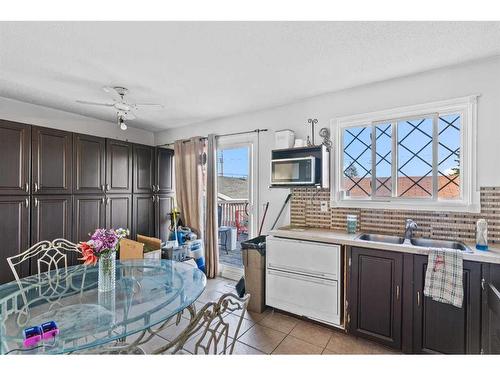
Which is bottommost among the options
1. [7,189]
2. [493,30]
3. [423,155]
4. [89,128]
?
[7,189]

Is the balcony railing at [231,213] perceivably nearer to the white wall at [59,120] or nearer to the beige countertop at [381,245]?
the beige countertop at [381,245]

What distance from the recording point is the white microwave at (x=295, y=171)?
103 inches

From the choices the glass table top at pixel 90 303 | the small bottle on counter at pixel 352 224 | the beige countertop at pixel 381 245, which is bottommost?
the glass table top at pixel 90 303

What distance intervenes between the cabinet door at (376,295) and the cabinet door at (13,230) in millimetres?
3383

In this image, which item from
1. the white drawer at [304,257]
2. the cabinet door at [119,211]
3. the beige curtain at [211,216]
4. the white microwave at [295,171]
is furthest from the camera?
the beige curtain at [211,216]

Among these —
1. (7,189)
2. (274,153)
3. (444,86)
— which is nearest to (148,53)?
(274,153)

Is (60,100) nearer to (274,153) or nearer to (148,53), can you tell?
(148,53)

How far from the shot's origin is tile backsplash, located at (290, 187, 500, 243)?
203cm

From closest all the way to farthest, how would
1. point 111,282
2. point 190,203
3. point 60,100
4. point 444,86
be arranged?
point 111,282, point 444,86, point 60,100, point 190,203

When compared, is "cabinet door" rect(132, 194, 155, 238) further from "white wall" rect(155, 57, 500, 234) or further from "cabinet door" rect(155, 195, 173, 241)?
"white wall" rect(155, 57, 500, 234)

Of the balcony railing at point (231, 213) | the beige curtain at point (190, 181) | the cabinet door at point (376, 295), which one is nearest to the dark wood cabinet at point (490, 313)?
the cabinet door at point (376, 295)
